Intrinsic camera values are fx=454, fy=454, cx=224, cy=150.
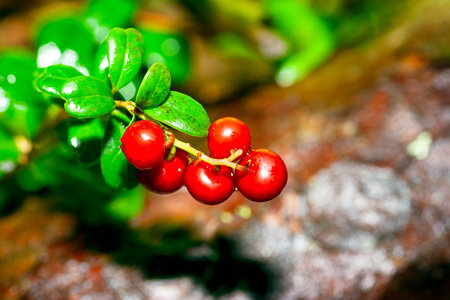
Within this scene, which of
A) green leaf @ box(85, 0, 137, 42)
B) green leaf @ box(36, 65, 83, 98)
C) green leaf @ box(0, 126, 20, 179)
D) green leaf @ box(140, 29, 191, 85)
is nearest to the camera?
green leaf @ box(36, 65, 83, 98)

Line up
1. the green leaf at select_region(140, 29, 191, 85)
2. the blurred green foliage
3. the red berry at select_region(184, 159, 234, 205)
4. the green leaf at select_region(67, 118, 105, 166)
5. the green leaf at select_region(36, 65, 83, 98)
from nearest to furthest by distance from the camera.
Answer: the red berry at select_region(184, 159, 234, 205), the green leaf at select_region(36, 65, 83, 98), the green leaf at select_region(67, 118, 105, 166), the blurred green foliage, the green leaf at select_region(140, 29, 191, 85)

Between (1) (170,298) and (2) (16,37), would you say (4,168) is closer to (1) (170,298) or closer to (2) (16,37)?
(1) (170,298)

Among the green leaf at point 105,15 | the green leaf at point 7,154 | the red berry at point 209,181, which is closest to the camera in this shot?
the red berry at point 209,181

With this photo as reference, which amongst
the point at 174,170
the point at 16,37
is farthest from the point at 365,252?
the point at 16,37

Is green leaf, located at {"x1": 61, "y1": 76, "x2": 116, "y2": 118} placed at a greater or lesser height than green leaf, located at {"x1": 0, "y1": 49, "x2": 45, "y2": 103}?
lesser

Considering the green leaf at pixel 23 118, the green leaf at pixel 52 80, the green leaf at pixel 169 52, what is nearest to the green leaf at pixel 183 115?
the green leaf at pixel 52 80

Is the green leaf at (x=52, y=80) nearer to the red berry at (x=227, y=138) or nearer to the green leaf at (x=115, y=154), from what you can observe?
the green leaf at (x=115, y=154)

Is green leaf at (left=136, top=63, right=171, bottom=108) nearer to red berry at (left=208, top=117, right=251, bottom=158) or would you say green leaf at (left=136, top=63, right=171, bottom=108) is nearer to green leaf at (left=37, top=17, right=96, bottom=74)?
red berry at (left=208, top=117, right=251, bottom=158)

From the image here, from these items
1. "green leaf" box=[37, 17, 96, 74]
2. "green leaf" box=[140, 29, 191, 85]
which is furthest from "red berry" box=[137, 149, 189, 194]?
"green leaf" box=[140, 29, 191, 85]
